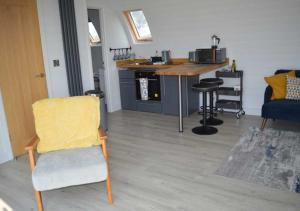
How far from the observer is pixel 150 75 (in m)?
5.12

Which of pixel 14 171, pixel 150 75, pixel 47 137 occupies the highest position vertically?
pixel 150 75

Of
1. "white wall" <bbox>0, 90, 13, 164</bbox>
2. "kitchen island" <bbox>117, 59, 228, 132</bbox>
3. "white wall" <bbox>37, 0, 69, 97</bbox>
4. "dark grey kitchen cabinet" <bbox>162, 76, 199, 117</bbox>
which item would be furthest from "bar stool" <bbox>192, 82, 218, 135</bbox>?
"white wall" <bbox>0, 90, 13, 164</bbox>

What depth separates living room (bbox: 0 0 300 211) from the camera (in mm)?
2547

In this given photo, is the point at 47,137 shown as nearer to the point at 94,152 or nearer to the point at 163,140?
the point at 94,152

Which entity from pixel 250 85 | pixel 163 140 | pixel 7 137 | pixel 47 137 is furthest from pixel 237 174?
pixel 7 137

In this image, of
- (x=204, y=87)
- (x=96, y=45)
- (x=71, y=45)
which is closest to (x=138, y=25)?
(x=96, y=45)

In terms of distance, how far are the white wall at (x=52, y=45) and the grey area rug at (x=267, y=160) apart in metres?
2.49

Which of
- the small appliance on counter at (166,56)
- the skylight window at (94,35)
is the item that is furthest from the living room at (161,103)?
the skylight window at (94,35)

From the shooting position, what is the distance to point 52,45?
3842mm

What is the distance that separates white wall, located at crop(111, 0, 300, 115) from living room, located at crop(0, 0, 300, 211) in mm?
16

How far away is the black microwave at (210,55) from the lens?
14.7ft

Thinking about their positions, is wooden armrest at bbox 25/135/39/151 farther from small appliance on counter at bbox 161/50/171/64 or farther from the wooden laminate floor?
small appliance on counter at bbox 161/50/171/64

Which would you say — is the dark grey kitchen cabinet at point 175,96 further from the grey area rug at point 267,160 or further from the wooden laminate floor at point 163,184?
the grey area rug at point 267,160

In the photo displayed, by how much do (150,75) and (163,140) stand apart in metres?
1.64
